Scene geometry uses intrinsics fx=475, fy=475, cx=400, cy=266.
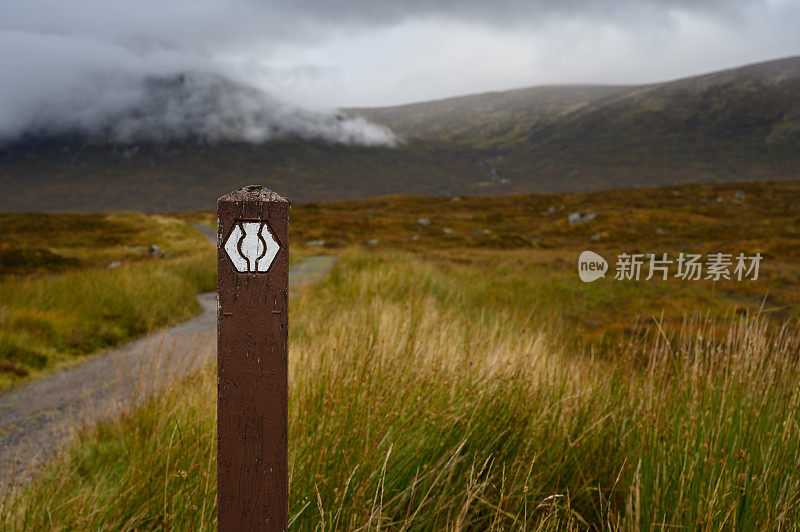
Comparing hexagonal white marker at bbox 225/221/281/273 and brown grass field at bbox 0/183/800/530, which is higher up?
hexagonal white marker at bbox 225/221/281/273

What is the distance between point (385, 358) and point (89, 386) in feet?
13.1

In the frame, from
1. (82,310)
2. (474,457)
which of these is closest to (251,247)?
(474,457)

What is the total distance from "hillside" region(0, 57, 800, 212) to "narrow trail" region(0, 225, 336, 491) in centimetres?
11982

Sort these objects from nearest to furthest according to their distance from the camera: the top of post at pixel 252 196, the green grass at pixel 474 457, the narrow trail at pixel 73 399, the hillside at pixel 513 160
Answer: the top of post at pixel 252 196
the green grass at pixel 474 457
the narrow trail at pixel 73 399
the hillside at pixel 513 160

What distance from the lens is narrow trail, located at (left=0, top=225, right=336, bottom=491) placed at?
10.3 ft

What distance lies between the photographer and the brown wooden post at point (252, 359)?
1.06 m

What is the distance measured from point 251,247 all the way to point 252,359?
0.26 m

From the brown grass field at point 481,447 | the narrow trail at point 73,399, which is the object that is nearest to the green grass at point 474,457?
the brown grass field at point 481,447

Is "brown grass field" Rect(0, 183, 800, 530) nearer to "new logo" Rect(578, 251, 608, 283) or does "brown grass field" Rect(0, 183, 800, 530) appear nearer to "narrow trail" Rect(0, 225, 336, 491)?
"narrow trail" Rect(0, 225, 336, 491)

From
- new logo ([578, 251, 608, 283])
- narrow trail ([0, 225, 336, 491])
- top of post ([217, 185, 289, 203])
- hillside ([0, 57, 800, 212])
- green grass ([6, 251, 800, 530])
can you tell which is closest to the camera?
top of post ([217, 185, 289, 203])

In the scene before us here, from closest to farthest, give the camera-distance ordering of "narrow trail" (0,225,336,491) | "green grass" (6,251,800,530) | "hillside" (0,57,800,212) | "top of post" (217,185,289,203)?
"top of post" (217,185,289,203) → "green grass" (6,251,800,530) → "narrow trail" (0,225,336,491) → "hillside" (0,57,800,212)

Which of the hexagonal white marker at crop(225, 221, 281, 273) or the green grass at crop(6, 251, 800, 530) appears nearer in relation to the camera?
the hexagonal white marker at crop(225, 221, 281, 273)

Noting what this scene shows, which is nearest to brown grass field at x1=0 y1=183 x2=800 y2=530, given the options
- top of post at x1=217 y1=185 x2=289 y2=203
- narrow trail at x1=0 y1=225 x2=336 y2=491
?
narrow trail at x1=0 y1=225 x2=336 y2=491

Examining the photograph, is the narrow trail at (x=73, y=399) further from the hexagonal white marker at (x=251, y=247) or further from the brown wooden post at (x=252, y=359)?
the hexagonal white marker at (x=251, y=247)
